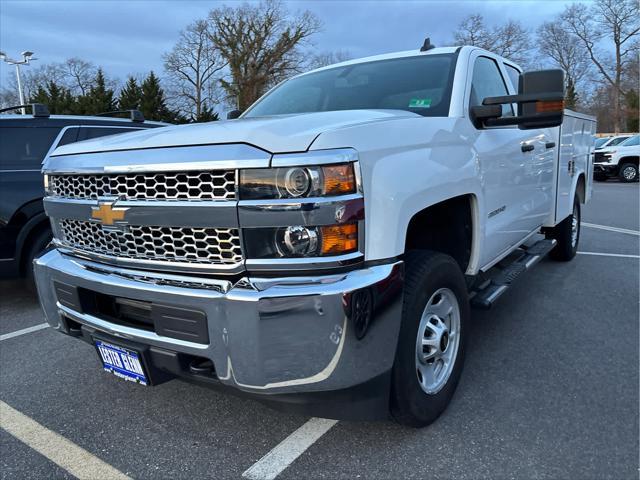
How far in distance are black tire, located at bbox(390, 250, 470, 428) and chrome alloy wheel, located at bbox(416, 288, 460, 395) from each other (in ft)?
0.13

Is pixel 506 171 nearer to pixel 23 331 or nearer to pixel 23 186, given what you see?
pixel 23 331

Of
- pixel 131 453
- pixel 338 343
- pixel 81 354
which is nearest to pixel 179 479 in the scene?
pixel 131 453

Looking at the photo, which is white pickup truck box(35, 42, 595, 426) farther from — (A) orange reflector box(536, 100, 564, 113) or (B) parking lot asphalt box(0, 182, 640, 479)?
(B) parking lot asphalt box(0, 182, 640, 479)

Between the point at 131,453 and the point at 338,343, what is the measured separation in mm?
1268

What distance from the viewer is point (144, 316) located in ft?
7.18

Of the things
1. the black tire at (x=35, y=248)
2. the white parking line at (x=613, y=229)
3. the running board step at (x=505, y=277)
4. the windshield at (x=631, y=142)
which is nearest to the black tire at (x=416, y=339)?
the running board step at (x=505, y=277)

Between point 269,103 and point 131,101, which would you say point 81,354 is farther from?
point 131,101

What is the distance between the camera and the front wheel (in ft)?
60.3

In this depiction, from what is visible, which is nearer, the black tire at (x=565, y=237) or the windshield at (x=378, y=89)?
the windshield at (x=378, y=89)

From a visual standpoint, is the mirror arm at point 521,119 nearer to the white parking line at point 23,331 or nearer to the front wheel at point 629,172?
the white parking line at point 23,331

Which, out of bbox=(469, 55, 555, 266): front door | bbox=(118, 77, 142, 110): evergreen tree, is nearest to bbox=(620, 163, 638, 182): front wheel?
bbox=(469, 55, 555, 266): front door

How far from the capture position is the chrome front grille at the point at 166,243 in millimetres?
1911

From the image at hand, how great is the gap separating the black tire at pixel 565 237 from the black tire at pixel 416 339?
3447 mm

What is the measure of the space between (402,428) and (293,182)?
1.42m
